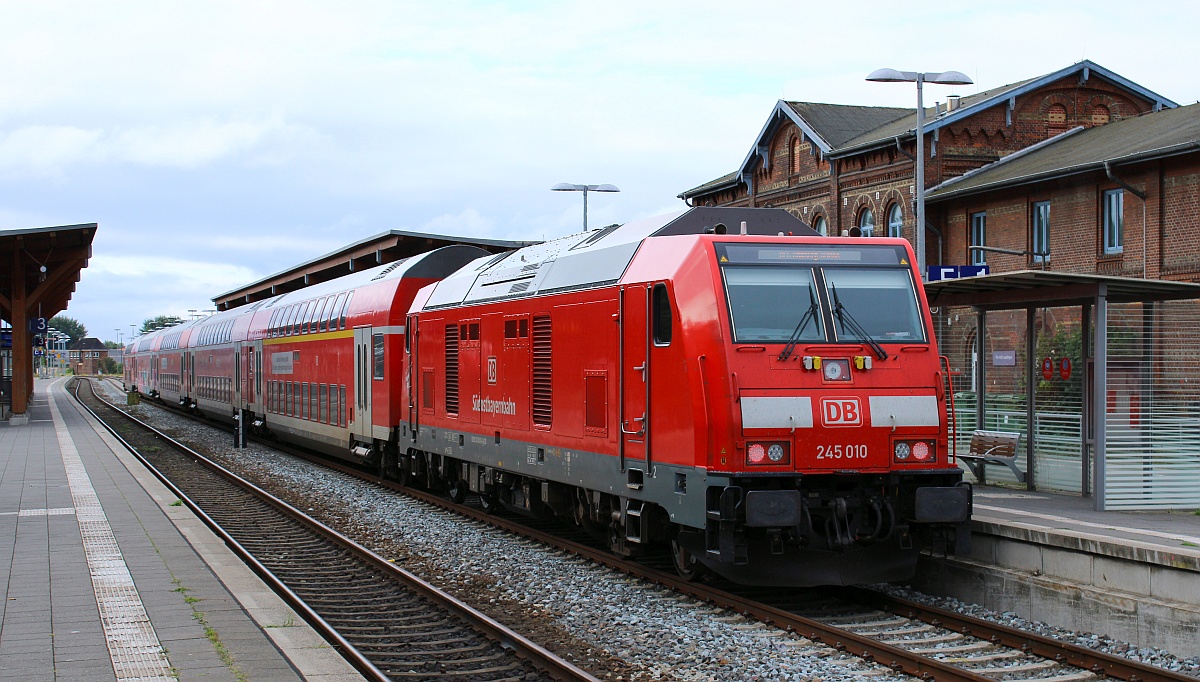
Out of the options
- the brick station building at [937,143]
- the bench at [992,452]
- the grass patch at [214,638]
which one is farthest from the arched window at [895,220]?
the grass patch at [214,638]

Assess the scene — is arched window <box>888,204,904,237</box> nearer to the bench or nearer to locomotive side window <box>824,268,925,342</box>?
the bench

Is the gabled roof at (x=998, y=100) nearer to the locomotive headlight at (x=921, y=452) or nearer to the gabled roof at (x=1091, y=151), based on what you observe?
the gabled roof at (x=1091, y=151)

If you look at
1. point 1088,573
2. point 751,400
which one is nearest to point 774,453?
point 751,400

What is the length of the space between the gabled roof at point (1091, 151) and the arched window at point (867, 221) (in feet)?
8.68

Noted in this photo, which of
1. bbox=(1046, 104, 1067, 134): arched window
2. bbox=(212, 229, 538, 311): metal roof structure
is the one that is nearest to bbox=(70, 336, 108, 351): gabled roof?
bbox=(212, 229, 538, 311): metal roof structure

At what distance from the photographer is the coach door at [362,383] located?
2005cm

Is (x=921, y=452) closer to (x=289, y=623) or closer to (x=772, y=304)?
(x=772, y=304)

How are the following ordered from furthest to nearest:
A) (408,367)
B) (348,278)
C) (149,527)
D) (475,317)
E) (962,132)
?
(962,132), (348,278), (408,367), (475,317), (149,527)

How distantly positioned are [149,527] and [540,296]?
210 inches

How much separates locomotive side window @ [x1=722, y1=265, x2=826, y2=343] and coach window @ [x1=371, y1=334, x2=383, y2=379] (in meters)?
10.7

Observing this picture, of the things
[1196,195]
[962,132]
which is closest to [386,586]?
[1196,195]

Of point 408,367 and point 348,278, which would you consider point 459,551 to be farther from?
point 348,278

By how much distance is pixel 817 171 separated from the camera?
3928 centimetres

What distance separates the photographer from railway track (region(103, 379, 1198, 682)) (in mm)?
7445
